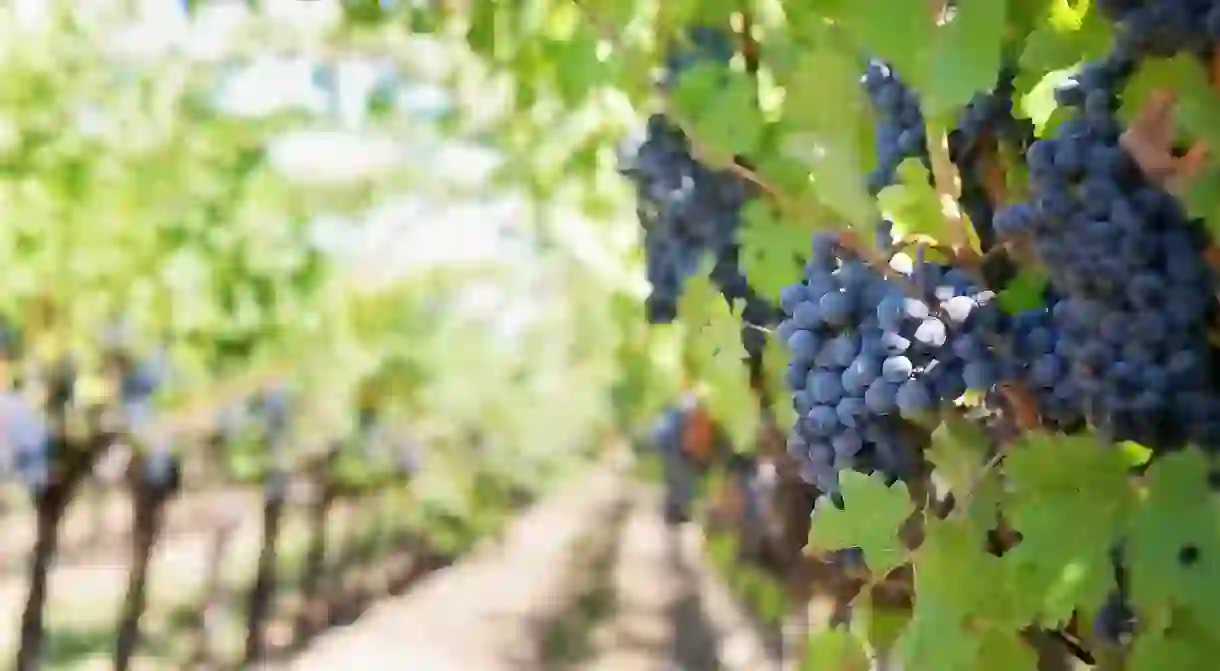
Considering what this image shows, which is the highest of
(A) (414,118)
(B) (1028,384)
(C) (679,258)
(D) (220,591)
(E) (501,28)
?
(A) (414,118)

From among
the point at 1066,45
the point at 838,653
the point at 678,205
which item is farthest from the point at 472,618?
the point at 1066,45

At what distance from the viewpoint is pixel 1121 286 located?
2.24ft

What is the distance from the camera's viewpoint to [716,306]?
1.33 metres

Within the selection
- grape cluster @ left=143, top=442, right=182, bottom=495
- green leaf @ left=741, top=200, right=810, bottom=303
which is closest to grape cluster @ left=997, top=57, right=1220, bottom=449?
green leaf @ left=741, top=200, right=810, bottom=303

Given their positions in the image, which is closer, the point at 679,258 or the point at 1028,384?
the point at 1028,384

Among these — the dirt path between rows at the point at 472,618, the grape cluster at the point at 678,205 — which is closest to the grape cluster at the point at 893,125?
the grape cluster at the point at 678,205

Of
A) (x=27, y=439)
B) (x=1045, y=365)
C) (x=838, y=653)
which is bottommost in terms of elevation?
(x=27, y=439)

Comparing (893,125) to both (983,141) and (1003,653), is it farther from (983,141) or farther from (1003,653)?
(1003,653)

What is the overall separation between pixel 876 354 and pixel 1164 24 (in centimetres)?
25

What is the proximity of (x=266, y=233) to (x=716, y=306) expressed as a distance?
3729 mm

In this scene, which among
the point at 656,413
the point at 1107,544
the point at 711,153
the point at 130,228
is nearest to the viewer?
the point at 1107,544

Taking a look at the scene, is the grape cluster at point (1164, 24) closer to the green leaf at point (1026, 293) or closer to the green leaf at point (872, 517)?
the green leaf at point (1026, 293)

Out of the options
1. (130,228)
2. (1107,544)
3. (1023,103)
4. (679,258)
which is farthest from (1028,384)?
(130,228)

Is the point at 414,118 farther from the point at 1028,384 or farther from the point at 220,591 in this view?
the point at 220,591
